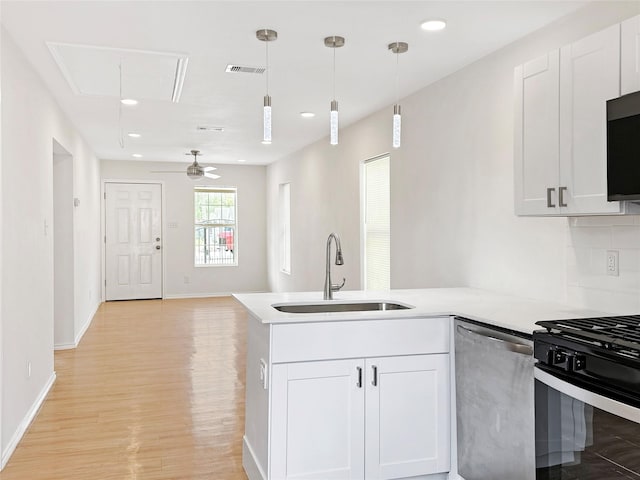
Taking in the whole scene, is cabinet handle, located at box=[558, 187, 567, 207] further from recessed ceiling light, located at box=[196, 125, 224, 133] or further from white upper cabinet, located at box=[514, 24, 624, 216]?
recessed ceiling light, located at box=[196, 125, 224, 133]

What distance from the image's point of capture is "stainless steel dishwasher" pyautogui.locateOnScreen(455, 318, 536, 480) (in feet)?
7.35

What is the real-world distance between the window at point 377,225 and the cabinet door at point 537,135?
254 cm

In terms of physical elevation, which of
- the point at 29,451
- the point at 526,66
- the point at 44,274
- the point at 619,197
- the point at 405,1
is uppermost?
the point at 405,1

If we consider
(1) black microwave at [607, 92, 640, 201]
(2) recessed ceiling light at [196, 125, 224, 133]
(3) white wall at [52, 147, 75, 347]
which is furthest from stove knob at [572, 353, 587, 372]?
(3) white wall at [52, 147, 75, 347]

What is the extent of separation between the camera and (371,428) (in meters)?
2.63

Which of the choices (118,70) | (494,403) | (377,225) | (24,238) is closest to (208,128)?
(377,225)

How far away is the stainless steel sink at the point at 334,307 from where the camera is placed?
3.10 metres

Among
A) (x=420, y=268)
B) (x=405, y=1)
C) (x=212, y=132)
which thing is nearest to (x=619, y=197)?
(x=405, y=1)

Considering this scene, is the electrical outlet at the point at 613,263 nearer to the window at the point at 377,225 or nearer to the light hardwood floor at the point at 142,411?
the light hardwood floor at the point at 142,411

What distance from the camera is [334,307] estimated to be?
328 cm

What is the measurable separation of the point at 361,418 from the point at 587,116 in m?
1.71

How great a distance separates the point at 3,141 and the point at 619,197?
320 cm

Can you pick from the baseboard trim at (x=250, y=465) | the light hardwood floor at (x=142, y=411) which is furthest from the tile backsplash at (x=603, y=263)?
the light hardwood floor at (x=142, y=411)

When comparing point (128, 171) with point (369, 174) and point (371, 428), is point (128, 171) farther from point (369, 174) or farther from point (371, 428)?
point (371, 428)
